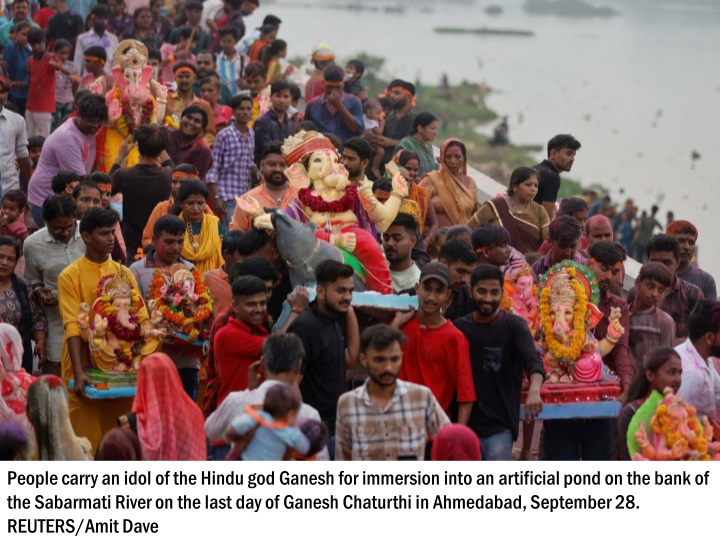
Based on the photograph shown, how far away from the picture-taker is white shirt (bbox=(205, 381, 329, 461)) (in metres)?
6.89

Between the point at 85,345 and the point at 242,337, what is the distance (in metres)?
1.28

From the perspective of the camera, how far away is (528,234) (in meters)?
11.1

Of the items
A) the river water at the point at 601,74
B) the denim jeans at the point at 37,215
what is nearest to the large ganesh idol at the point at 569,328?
the denim jeans at the point at 37,215

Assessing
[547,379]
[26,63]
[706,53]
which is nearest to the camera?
[547,379]

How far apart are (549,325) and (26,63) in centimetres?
894

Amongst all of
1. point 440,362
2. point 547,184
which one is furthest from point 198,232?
point 547,184

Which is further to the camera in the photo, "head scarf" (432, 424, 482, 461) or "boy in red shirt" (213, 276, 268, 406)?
"boy in red shirt" (213, 276, 268, 406)

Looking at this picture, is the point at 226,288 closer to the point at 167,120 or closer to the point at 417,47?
the point at 167,120

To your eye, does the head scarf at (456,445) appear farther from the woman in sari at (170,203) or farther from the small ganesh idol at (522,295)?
the woman in sari at (170,203)

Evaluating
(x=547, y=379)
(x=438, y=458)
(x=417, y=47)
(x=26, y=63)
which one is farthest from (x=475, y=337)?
(x=417, y=47)

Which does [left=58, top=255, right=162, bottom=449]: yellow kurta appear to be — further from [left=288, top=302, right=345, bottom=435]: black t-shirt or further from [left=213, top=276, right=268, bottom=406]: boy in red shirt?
[left=288, top=302, right=345, bottom=435]: black t-shirt

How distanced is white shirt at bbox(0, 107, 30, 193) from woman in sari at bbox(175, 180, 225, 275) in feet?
9.52

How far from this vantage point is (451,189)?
485 inches

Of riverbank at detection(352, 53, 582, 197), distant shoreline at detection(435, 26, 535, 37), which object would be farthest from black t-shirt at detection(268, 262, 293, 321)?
distant shoreline at detection(435, 26, 535, 37)
